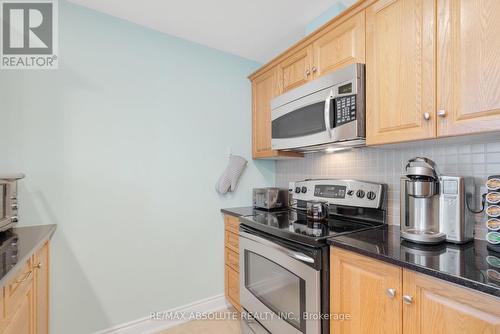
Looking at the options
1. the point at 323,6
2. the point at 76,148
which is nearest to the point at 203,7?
the point at 323,6

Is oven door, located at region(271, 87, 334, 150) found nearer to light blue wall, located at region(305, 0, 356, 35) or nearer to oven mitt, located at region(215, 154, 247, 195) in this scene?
oven mitt, located at region(215, 154, 247, 195)

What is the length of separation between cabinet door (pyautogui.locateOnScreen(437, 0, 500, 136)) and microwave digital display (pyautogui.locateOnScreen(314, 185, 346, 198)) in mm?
817

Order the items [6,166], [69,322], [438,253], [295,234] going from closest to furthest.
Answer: [438,253] → [295,234] → [6,166] → [69,322]

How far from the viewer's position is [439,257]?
96cm

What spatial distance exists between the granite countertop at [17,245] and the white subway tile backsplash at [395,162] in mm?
1801

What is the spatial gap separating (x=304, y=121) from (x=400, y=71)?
649mm

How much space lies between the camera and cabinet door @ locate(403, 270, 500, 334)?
74 cm

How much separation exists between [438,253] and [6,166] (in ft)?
7.75

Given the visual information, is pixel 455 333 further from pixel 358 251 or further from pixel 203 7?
pixel 203 7

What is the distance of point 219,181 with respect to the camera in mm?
2254

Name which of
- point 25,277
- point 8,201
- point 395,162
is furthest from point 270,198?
point 8,201

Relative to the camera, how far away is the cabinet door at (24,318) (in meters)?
0.90

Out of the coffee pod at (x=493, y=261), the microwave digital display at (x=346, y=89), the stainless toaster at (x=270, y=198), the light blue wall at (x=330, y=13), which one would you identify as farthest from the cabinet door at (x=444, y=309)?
the light blue wall at (x=330, y=13)

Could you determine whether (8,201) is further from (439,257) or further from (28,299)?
(439,257)
